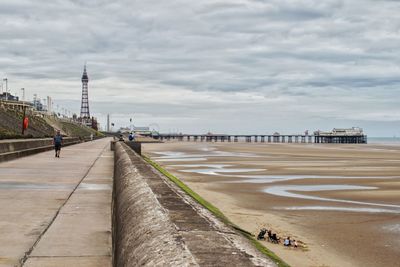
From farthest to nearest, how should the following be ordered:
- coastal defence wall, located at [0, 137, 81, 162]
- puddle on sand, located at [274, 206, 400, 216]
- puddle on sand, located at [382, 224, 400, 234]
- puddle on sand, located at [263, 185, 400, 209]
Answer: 1. coastal defence wall, located at [0, 137, 81, 162]
2. puddle on sand, located at [263, 185, 400, 209]
3. puddle on sand, located at [274, 206, 400, 216]
4. puddle on sand, located at [382, 224, 400, 234]

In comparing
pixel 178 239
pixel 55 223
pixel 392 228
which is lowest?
pixel 392 228

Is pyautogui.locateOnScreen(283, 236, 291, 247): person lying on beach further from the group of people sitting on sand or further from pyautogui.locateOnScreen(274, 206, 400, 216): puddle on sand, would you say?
pyautogui.locateOnScreen(274, 206, 400, 216): puddle on sand

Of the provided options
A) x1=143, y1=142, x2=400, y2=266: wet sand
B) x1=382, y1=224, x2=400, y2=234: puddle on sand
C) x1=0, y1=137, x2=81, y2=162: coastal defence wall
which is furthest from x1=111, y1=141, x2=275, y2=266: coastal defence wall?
x1=0, y1=137, x2=81, y2=162: coastal defence wall

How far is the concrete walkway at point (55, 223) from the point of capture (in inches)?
225

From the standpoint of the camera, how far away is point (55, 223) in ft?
25.0

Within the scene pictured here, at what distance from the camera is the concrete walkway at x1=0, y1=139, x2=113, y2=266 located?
18.8 feet

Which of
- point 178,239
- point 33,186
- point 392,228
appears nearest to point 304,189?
point 392,228

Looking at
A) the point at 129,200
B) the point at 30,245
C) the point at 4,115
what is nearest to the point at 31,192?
the point at 30,245

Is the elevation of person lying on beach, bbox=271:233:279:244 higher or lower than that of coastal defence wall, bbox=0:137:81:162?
lower

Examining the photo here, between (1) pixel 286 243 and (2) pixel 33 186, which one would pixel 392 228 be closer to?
(1) pixel 286 243

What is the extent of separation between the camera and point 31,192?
11.3 m

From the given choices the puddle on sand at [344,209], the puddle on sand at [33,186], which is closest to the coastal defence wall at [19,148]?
the puddle on sand at [33,186]

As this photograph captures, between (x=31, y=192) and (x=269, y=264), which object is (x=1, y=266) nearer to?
(x=269, y=264)

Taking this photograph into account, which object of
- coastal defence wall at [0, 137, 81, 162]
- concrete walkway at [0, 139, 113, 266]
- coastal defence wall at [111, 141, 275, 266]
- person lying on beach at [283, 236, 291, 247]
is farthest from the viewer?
coastal defence wall at [0, 137, 81, 162]
